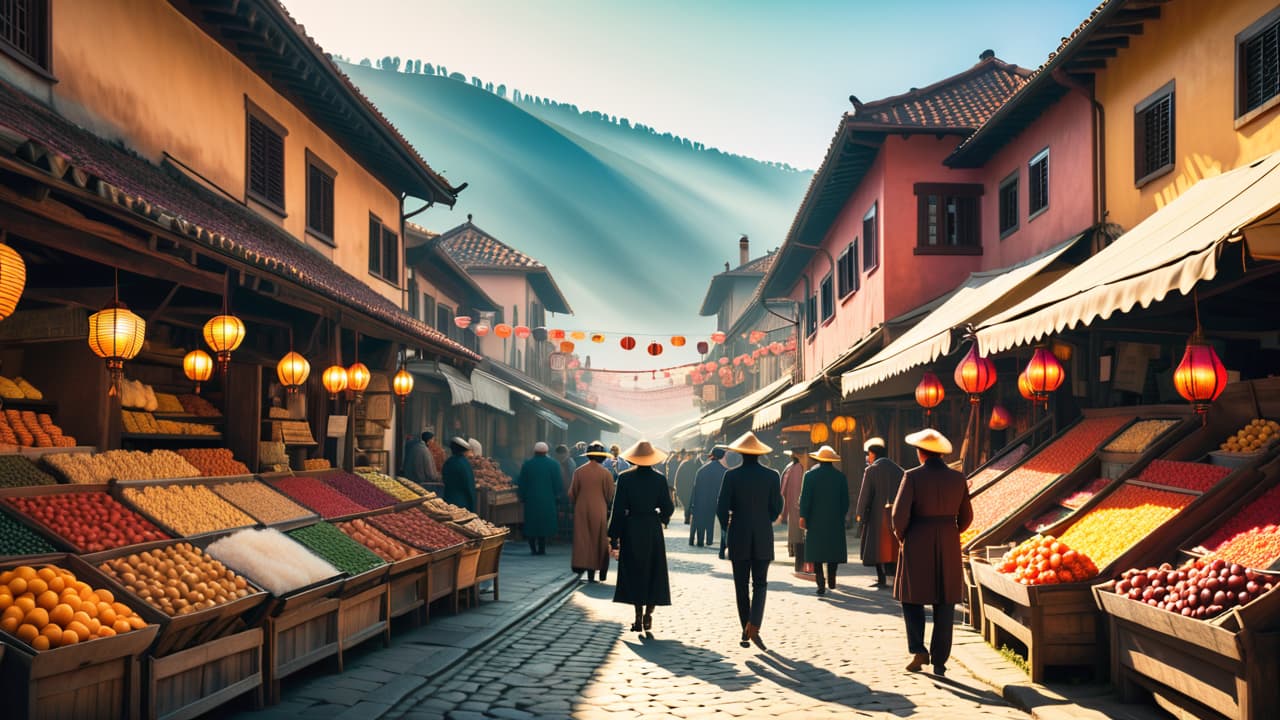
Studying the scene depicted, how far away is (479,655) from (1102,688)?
4863mm

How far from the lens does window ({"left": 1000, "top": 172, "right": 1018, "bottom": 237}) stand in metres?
16.5

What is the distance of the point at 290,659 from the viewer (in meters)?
6.82

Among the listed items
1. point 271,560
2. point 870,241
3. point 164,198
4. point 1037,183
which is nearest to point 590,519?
point 271,560

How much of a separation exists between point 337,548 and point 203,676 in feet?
8.33

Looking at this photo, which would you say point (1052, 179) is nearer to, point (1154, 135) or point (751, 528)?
point (1154, 135)

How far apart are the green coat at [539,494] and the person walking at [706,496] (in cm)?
275

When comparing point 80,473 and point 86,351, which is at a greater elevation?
point 86,351

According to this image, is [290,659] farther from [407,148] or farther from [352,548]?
[407,148]

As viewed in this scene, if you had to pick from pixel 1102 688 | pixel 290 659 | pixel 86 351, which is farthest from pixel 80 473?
pixel 1102 688

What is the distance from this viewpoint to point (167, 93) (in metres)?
11.0

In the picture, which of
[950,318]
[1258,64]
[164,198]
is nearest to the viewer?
[164,198]

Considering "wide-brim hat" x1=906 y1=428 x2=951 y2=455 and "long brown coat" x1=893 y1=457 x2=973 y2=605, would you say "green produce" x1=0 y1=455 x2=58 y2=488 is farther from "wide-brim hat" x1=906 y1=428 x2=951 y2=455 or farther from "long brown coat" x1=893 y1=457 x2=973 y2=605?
"wide-brim hat" x1=906 y1=428 x2=951 y2=455

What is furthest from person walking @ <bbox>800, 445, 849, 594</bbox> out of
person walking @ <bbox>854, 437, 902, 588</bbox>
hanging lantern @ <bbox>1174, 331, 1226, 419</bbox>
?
hanging lantern @ <bbox>1174, 331, 1226, 419</bbox>

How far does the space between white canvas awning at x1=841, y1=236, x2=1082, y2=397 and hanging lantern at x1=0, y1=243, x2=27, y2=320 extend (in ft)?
28.0
